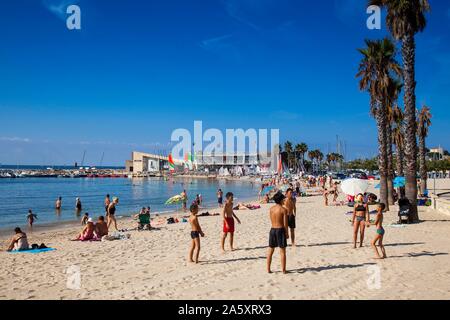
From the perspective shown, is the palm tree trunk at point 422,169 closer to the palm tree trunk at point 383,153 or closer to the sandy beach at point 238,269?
the palm tree trunk at point 383,153

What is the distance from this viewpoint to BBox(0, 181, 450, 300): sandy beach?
22.9 feet

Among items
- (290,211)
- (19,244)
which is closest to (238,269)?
(290,211)

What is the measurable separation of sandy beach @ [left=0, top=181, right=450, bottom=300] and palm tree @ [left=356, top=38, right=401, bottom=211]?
266 inches

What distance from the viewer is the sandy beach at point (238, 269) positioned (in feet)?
22.9

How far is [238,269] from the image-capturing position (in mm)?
8656

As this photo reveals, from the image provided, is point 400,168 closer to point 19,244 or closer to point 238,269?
point 238,269

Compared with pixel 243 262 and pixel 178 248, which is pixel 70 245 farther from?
pixel 243 262

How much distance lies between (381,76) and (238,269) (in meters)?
15.1

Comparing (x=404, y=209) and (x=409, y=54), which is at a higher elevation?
(x=409, y=54)

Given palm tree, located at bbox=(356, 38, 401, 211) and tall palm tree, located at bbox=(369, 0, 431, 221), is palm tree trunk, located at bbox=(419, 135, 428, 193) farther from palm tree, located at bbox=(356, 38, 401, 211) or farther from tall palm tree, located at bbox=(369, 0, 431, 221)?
tall palm tree, located at bbox=(369, 0, 431, 221)

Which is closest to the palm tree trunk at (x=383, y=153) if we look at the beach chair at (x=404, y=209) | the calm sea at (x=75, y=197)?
the beach chair at (x=404, y=209)

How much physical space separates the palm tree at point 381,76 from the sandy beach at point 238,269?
6.76 meters
